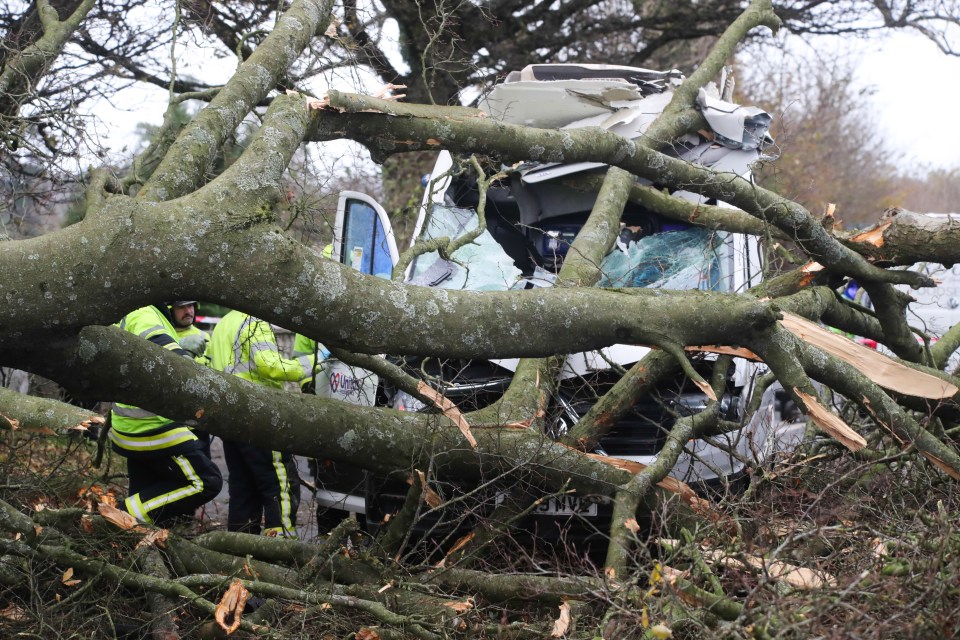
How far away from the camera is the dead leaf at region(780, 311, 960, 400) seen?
4.36 metres

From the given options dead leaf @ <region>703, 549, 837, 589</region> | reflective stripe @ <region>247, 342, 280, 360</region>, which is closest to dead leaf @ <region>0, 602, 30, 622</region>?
reflective stripe @ <region>247, 342, 280, 360</region>

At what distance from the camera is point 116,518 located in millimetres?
4070

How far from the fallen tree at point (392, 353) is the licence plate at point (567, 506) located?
0.19 m

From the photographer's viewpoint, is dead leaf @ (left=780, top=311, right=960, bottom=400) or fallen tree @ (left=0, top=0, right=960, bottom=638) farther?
dead leaf @ (left=780, top=311, right=960, bottom=400)

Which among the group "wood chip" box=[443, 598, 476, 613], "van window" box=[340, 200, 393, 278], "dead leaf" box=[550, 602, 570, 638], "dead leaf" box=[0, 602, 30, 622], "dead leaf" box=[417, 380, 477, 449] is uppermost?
"van window" box=[340, 200, 393, 278]

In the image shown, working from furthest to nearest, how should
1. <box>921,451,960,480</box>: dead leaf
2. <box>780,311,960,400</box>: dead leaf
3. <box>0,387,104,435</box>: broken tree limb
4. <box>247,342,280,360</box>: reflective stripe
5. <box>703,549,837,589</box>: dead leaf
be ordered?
<box>247,342,280,360</box>: reflective stripe < <box>780,311,960,400</box>: dead leaf < <box>921,451,960,480</box>: dead leaf < <box>0,387,104,435</box>: broken tree limb < <box>703,549,837,589</box>: dead leaf

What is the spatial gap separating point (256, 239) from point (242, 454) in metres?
3.01

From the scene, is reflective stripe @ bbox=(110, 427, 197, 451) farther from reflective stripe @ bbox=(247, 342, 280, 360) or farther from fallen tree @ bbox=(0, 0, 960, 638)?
fallen tree @ bbox=(0, 0, 960, 638)

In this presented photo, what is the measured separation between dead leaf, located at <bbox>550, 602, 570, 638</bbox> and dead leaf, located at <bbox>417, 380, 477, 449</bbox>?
83 centimetres

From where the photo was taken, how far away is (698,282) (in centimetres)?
571

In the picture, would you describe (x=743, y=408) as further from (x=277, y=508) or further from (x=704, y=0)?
(x=704, y=0)

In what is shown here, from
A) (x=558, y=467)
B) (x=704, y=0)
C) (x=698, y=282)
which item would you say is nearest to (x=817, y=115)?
→ (x=704, y=0)

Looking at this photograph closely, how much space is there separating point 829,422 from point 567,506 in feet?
4.03

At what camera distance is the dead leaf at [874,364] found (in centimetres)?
436
